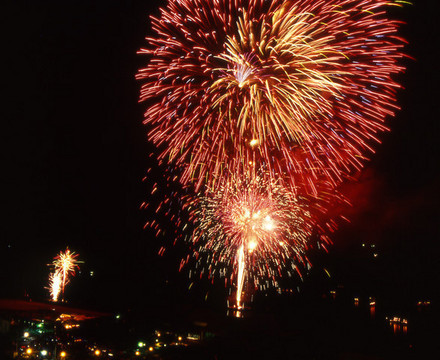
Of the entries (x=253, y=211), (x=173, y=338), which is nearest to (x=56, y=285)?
(x=253, y=211)

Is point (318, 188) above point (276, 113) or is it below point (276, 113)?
below

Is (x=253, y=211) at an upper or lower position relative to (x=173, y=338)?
upper

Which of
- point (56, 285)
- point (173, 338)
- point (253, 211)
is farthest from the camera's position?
point (56, 285)

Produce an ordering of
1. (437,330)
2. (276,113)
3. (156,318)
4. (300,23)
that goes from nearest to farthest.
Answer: (156,318) → (300,23) → (276,113) → (437,330)

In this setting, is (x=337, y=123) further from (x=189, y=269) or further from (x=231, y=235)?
(x=189, y=269)

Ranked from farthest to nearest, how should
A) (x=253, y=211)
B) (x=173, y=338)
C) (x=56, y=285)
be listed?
1. (x=56, y=285)
2. (x=253, y=211)
3. (x=173, y=338)

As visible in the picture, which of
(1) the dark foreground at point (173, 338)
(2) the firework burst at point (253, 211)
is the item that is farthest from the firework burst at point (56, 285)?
(1) the dark foreground at point (173, 338)

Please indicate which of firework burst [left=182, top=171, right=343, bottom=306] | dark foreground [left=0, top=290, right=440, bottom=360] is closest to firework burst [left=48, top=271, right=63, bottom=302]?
firework burst [left=182, top=171, right=343, bottom=306]

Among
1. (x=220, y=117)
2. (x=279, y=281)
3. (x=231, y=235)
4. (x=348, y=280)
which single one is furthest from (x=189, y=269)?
(x=220, y=117)

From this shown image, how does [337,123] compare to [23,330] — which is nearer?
[23,330]

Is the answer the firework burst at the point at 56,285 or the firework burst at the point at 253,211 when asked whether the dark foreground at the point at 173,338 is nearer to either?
the firework burst at the point at 253,211

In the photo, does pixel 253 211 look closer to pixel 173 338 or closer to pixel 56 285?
pixel 173 338
